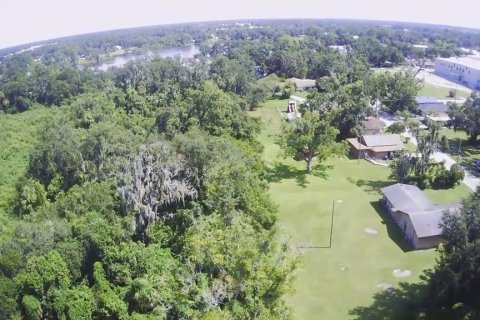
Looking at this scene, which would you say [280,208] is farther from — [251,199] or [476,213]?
[476,213]

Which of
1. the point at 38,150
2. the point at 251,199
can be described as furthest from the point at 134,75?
the point at 251,199

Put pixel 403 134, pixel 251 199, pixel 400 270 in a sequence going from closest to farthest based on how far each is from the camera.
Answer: pixel 400 270, pixel 251 199, pixel 403 134

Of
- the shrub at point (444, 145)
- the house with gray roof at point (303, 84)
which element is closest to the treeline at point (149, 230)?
the shrub at point (444, 145)

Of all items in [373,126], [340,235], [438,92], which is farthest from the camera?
[438,92]

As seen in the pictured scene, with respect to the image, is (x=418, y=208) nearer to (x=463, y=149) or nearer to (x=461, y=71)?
(x=463, y=149)

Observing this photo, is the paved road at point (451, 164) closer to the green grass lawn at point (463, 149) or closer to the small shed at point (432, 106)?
the green grass lawn at point (463, 149)

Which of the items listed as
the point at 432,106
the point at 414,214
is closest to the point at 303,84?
the point at 432,106
